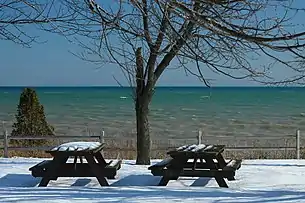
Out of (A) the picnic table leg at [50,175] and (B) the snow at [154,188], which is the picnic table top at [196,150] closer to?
(B) the snow at [154,188]

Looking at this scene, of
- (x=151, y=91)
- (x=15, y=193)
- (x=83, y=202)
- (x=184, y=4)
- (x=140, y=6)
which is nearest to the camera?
(x=184, y=4)

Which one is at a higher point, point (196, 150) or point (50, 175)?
point (196, 150)

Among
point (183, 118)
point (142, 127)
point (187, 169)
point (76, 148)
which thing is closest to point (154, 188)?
point (187, 169)

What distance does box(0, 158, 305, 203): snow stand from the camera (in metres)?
6.43

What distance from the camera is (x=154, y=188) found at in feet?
24.0

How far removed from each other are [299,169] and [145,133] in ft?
9.97

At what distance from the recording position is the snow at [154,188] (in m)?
6.43

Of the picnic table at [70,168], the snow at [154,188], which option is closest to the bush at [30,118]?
the snow at [154,188]

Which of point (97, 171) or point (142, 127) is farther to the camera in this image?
point (142, 127)

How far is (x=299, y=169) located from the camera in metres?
9.80

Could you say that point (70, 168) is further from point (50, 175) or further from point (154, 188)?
point (154, 188)

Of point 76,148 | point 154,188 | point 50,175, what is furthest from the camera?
point 76,148

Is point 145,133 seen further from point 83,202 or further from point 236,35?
point 236,35

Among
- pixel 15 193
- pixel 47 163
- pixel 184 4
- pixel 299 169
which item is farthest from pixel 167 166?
pixel 184 4
